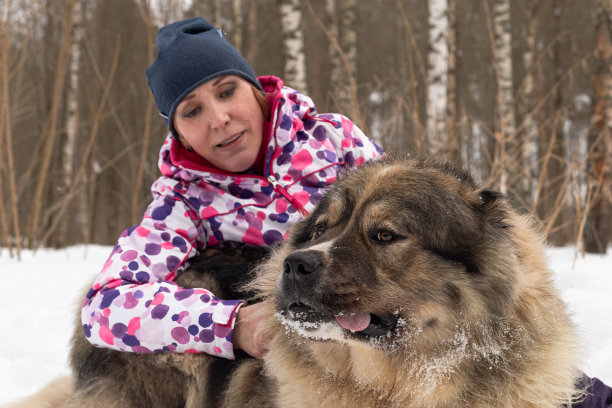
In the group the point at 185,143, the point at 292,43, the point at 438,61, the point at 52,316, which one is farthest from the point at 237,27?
the point at 185,143

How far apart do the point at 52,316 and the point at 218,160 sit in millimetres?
2680

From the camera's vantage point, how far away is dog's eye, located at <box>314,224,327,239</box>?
2197 mm

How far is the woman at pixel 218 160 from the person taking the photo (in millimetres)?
2514

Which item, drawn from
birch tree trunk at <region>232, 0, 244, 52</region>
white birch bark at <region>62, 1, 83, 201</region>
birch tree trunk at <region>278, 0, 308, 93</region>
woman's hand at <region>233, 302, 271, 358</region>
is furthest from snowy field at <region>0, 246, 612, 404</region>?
white birch bark at <region>62, 1, 83, 201</region>

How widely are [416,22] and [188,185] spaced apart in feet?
71.6

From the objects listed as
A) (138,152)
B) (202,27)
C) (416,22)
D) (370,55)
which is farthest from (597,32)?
(370,55)

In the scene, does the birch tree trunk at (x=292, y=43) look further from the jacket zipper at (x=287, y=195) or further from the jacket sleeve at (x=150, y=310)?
the jacket sleeve at (x=150, y=310)

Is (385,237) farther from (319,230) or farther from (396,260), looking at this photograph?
(319,230)

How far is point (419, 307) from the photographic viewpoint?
6.06 ft

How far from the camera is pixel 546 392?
1.94 m

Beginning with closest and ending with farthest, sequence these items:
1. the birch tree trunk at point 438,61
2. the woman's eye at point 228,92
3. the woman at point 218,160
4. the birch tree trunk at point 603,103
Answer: the woman at point 218,160
the woman's eye at point 228,92
the birch tree trunk at point 603,103
the birch tree trunk at point 438,61

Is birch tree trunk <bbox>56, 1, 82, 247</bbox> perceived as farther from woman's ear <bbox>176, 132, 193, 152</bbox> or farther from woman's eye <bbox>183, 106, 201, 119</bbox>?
woman's eye <bbox>183, 106, 201, 119</bbox>

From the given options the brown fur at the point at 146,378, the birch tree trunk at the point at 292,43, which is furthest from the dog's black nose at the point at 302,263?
the birch tree trunk at the point at 292,43

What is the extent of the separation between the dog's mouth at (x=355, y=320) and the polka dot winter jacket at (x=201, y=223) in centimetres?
45
